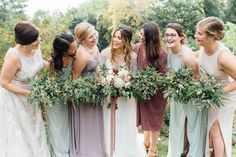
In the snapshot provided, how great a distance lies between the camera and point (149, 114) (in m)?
5.91

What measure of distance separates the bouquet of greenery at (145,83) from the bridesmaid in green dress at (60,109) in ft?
2.80

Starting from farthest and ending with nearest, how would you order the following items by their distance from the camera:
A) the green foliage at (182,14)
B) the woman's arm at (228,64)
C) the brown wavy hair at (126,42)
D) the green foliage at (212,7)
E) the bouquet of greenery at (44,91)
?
the green foliage at (212,7)
the green foliage at (182,14)
the brown wavy hair at (126,42)
the bouquet of greenery at (44,91)
the woman's arm at (228,64)

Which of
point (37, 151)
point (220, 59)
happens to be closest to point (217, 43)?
point (220, 59)

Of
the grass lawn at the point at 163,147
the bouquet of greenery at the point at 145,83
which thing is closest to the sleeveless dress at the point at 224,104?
the bouquet of greenery at the point at 145,83

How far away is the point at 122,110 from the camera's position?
577 centimetres

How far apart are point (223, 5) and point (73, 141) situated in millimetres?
→ 14286

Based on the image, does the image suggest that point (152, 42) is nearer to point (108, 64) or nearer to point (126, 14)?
point (108, 64)

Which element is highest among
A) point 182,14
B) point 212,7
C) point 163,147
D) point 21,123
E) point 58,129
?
point 212,7

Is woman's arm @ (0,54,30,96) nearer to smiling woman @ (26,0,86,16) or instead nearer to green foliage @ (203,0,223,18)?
green foliage @ (203,0,223,18)

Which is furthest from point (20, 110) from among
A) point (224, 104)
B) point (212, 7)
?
point (212, 7)

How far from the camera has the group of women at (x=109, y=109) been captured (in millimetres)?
5078

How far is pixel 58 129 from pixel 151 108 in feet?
4.36

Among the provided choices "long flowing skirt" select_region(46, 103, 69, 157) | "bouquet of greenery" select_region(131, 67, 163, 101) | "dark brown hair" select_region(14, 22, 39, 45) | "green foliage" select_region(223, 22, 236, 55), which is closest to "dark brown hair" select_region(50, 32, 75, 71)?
"dark brown hair" select_region(14, 22, 39, 45)

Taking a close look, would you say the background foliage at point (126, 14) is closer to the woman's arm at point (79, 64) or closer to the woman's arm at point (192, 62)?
the woman's arm at point (192, 62)
